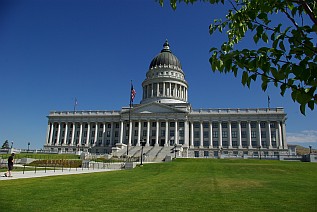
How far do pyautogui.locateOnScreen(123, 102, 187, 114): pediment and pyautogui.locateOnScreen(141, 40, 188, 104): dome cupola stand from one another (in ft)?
39.7

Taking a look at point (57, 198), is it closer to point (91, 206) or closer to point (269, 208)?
point (91, 206)

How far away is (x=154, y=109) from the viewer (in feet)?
328

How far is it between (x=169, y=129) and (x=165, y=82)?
89.0 ft

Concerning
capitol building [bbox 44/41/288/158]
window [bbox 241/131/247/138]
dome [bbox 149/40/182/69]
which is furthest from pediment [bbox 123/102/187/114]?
dome [bbox 149/40/182/69]

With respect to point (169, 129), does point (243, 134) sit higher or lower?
lower

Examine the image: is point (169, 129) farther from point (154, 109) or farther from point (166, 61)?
point (166, 61)

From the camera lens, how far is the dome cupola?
115875 mm

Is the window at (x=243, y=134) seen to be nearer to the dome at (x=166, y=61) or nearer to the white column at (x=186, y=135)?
the white column at (x=186, y=135)

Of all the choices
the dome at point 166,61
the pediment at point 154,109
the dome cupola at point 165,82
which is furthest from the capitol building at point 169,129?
the dome at point 166,61

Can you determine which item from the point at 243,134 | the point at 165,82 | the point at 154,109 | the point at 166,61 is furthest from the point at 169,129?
the point at 166,61

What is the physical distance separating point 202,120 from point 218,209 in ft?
290

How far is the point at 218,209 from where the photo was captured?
34.5ft

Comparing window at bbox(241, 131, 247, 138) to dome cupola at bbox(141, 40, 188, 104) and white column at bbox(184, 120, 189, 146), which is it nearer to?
white column at bbox(184, 120, 189, 146)

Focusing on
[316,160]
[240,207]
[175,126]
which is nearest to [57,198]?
[240,207]
